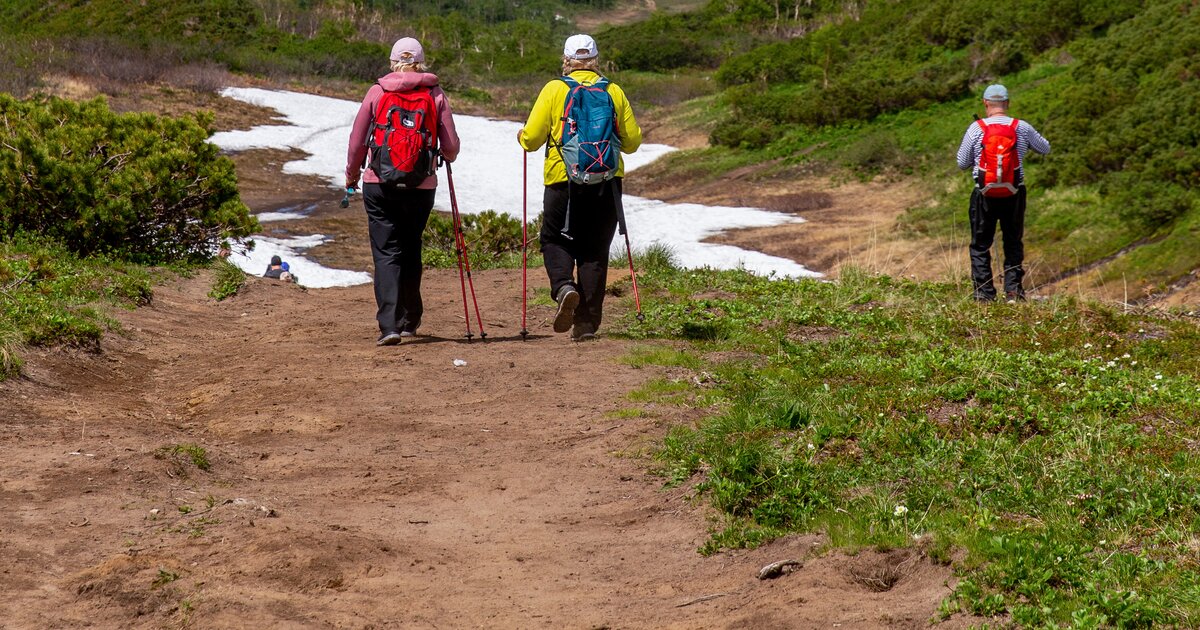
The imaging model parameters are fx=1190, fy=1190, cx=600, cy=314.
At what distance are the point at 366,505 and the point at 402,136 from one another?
136 inches

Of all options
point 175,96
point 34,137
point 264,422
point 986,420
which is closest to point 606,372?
point 264,422

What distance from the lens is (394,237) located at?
8.24 meters

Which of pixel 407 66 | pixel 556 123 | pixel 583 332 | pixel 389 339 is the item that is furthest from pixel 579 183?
pixel 389 339

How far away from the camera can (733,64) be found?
43.4 metres

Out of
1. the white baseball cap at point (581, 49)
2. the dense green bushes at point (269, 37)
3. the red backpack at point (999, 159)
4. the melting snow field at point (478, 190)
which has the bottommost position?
the melting snow field at point (478, 190)

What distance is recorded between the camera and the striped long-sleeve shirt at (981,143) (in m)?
10.2

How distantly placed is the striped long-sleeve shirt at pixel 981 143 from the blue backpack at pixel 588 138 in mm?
3911

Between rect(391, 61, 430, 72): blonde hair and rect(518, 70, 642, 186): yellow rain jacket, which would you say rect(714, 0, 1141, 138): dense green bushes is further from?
rect(391, 61, 430, 72): blonde hair

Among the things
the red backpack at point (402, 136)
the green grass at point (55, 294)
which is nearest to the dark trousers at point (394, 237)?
the red backpack at point (402, 136)

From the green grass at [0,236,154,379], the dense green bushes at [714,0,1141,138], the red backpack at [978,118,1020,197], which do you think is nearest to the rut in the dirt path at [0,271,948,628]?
the green grass at [0,236,154,379]

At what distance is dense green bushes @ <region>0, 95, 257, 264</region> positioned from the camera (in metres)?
10.4

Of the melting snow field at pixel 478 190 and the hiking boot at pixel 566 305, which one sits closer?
the hiking boot at pixel 566 305

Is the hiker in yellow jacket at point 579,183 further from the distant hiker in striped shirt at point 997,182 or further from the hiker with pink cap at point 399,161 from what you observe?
the distant hiker in striped shirt at point 997,182

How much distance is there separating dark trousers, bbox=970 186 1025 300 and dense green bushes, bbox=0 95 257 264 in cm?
734
